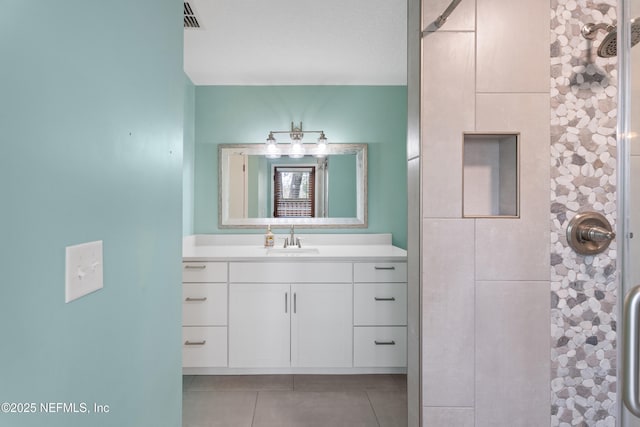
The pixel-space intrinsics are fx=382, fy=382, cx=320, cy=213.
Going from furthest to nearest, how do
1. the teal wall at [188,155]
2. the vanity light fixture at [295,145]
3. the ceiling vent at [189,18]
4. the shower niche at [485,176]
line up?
1. the vanity light fixture at [295,145]
2. the teal wall at [188,155]
3. the ceiling vent at [189,18]
4. the shower niche at [485,176]

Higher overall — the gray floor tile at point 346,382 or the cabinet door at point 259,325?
the cabinet door at point 259,325

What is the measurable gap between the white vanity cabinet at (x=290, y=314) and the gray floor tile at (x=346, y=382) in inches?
4.1

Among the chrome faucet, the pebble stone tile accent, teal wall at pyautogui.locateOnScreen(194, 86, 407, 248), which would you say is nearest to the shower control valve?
the pebble stone tile accent

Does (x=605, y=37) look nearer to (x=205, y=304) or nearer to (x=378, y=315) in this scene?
(x=378, y=315)

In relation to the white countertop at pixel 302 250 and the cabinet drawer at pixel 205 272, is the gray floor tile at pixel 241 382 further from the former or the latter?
the white countertop at pixel 302 250

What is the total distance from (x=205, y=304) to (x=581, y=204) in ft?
7.32

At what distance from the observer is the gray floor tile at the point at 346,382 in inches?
100.0

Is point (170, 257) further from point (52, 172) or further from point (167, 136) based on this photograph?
point (52, 172)

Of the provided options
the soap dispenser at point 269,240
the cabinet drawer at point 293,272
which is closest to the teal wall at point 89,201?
the cabinet drawer at point 293,272

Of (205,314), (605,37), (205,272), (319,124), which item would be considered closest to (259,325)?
(205,314)

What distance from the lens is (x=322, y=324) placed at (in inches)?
105

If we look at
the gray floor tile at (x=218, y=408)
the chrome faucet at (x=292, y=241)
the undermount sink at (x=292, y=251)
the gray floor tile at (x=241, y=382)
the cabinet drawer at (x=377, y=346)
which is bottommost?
the gray floor tile at (x=218, y=408)

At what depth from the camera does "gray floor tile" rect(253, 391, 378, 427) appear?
84.4 inches

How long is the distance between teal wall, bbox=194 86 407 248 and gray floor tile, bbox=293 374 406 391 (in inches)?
46.1
